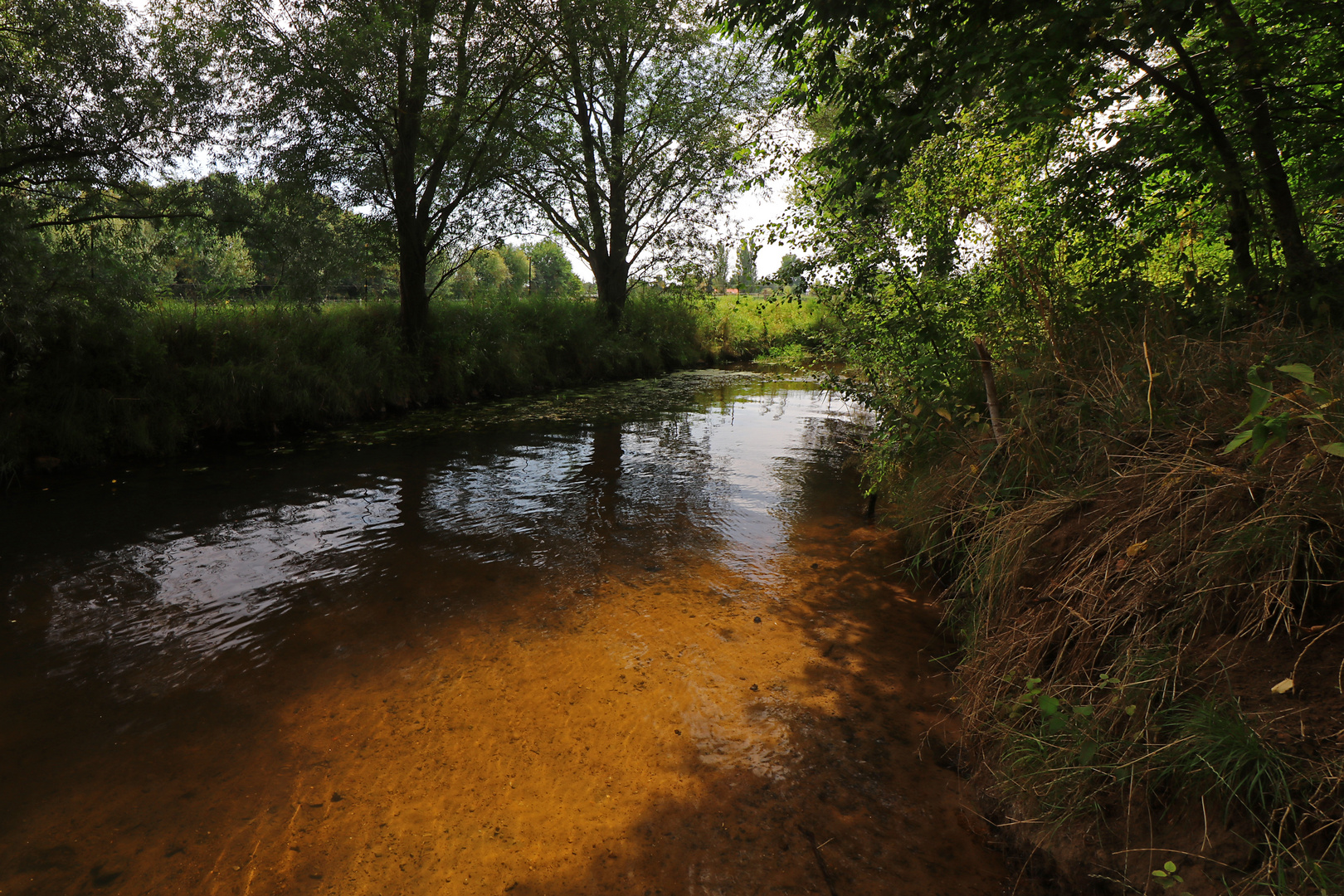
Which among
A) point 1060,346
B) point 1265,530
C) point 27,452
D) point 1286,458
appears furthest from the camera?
point 27,452

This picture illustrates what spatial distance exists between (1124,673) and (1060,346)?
256 cm

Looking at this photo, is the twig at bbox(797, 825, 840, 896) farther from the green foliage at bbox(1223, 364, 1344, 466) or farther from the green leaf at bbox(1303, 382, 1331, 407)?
the green leaf at bbox(1303, 382, 1331, 407)

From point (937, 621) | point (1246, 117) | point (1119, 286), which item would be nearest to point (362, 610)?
point (937, 621)

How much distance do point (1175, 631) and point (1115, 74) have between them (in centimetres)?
404

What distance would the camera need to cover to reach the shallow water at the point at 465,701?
2443 millimetres

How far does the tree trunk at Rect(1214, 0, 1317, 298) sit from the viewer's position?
3.55m

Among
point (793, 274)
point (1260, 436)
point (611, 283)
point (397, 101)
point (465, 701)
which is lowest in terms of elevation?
point (465, 701)

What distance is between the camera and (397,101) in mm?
11750

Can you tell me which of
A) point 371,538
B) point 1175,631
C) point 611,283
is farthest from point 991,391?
point 611,283

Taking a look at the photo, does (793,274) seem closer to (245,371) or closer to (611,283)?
(245,371)

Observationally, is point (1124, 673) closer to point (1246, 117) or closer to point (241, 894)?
point (241, 894)

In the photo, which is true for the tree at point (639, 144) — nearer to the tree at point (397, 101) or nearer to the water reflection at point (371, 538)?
the tree at point (397, 101)

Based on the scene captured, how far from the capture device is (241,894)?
2.27m

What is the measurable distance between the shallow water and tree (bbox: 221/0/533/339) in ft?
24.5
